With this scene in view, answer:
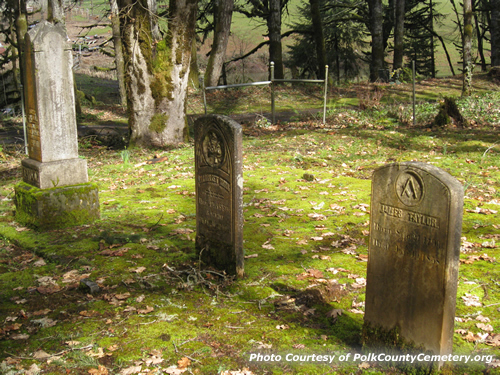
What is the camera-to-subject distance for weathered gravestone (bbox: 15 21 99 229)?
228 inches

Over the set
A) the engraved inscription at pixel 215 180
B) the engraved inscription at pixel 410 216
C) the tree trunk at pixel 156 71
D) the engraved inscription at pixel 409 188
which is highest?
the tree trunk at pixel 156 71

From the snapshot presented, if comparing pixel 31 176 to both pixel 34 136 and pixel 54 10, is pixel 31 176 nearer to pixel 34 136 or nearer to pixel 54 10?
pixel 34 136

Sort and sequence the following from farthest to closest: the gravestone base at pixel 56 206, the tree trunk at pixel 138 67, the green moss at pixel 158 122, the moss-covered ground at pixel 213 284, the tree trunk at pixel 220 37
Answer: the tree trunk at pixel 220 37 < the green moss at pixel 158 122 < the tree trunk at pixel 138 67 < the gravestone base at pixel 56 206 < the moss-covered ground at pixel 213 284

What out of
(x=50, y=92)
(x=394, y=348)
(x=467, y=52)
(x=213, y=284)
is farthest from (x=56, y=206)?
(x=467, y=52)

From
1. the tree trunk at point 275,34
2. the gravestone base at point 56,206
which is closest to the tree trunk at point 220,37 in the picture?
the tree trunk at point 275,34

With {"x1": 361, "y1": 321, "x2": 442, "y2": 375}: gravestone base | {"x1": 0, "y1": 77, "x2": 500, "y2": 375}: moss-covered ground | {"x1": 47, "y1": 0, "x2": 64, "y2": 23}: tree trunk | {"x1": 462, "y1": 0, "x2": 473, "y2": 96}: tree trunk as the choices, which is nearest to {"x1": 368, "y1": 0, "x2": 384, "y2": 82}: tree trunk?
{"x1": 462, "y1": 0, "x2": 473, "y2": 96}: tree trunk

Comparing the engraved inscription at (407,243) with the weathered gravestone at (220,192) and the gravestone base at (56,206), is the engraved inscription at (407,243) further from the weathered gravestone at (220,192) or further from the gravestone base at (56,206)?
the gravestone base at (56,206)

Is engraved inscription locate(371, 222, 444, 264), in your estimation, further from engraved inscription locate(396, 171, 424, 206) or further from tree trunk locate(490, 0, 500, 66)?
tree trunk locate(490, 0, 500, 66)

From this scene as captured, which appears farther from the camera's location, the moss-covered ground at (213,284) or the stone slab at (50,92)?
the stone slab at (50,92)

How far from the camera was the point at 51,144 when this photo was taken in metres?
6.03

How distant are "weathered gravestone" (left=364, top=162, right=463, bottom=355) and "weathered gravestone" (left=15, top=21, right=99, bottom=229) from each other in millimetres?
4445

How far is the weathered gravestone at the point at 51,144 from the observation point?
579cm

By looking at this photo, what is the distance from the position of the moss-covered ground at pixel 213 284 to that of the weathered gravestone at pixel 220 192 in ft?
0.73

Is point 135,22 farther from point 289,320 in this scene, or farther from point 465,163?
point 289,320
